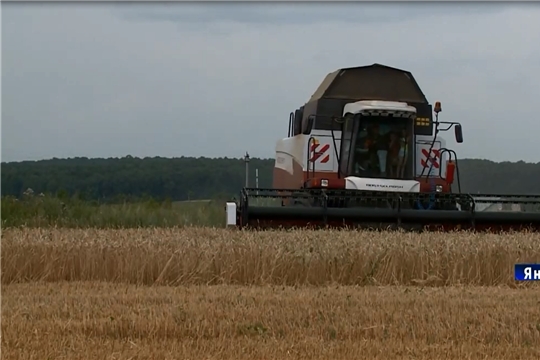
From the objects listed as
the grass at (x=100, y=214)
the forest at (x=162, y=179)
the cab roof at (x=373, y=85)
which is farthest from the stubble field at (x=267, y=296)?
the forest at (x=162, y=179)

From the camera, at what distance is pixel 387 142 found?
37.4ft

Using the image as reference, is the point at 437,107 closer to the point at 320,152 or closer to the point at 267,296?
the point at 320,152

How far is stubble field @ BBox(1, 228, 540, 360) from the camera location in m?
4.39

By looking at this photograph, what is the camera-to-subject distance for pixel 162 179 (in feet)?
56.8

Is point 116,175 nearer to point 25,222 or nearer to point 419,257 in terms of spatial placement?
point 25,222

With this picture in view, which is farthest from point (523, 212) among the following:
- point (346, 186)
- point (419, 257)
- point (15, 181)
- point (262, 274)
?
point (15, 181)

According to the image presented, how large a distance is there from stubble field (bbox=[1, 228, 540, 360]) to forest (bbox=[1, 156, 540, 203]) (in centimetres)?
525

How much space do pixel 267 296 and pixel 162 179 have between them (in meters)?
11.7

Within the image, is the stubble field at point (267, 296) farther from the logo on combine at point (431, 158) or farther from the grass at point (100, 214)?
the grass at point (100, 214)

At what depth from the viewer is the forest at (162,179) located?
544 inches

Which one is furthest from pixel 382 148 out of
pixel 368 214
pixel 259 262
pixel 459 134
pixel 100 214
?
pixel 259 262

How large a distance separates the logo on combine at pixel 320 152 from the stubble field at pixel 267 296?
2875 millimetres

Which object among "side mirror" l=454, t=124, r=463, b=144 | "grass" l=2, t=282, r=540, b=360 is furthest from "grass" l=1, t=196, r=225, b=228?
"grass" l=2, t=282, r=540, b=360

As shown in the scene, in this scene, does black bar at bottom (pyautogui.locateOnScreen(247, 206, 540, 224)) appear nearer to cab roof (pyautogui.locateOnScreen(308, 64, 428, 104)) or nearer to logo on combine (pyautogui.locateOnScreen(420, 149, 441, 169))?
logo on combine (pyautogui.locateOnScreen(420, 149, 441, 169))
